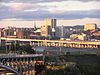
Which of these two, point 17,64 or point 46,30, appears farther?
point 46,30

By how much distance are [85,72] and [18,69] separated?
7.63 metres

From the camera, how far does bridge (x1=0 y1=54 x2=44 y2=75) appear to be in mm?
19125

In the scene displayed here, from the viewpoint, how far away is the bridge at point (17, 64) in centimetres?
1912

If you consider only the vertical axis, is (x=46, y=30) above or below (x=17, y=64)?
below

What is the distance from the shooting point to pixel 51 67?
80.9 ft

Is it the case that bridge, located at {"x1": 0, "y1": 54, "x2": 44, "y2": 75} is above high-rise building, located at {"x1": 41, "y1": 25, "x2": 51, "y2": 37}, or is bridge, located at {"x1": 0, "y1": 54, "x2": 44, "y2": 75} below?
above

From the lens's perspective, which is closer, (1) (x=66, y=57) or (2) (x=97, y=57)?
(1) (x=66, y=57)

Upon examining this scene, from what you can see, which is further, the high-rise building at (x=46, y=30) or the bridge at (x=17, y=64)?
the high-rise building at (x=46, y=30)

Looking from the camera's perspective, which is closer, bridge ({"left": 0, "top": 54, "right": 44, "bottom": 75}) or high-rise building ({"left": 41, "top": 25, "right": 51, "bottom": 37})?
bridge ({"left": 0, "top": 54, "right": 44, "bottom": 75})

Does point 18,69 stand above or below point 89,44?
above

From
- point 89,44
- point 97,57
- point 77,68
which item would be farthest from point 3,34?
point 77,68

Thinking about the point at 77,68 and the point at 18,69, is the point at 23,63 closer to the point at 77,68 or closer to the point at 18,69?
the point at 18,69

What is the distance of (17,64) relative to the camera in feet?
66.2

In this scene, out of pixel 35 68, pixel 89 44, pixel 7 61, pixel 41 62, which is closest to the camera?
pixel 7 61
